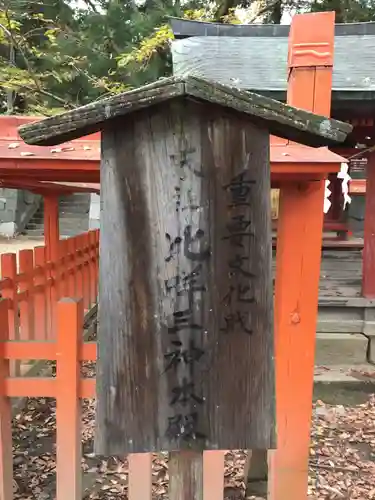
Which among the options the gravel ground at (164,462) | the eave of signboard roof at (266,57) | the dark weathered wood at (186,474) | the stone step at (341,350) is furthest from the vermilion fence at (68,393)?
the stone step at (341,350)

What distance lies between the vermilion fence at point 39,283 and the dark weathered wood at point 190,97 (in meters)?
2.69

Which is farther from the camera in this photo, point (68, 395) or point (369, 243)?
point (369, 243)

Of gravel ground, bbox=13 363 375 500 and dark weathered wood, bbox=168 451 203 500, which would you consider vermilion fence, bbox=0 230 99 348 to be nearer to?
gravel ground, bbox=13 363 375 500

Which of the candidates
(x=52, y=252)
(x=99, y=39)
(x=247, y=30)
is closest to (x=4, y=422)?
(x=52, y=252)

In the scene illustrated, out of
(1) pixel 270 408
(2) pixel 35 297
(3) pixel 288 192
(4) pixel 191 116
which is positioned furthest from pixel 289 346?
(2) pixel 35 297

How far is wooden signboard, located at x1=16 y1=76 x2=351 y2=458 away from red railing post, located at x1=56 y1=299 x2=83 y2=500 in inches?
29.6

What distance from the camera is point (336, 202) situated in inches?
363

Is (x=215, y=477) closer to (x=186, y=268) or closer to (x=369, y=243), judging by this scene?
(x=186, y=268)

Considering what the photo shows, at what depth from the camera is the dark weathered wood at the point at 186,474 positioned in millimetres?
1579

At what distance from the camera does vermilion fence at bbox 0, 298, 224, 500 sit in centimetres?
217

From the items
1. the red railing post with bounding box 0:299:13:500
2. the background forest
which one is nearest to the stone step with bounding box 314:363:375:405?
the red railing post with bounding box 0:299:13:500

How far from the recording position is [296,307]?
7.60 ft

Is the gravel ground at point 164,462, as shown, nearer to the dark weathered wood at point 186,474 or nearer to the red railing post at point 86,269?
the dark weathered wood at point 186,474

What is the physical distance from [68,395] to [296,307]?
3.74 ft
